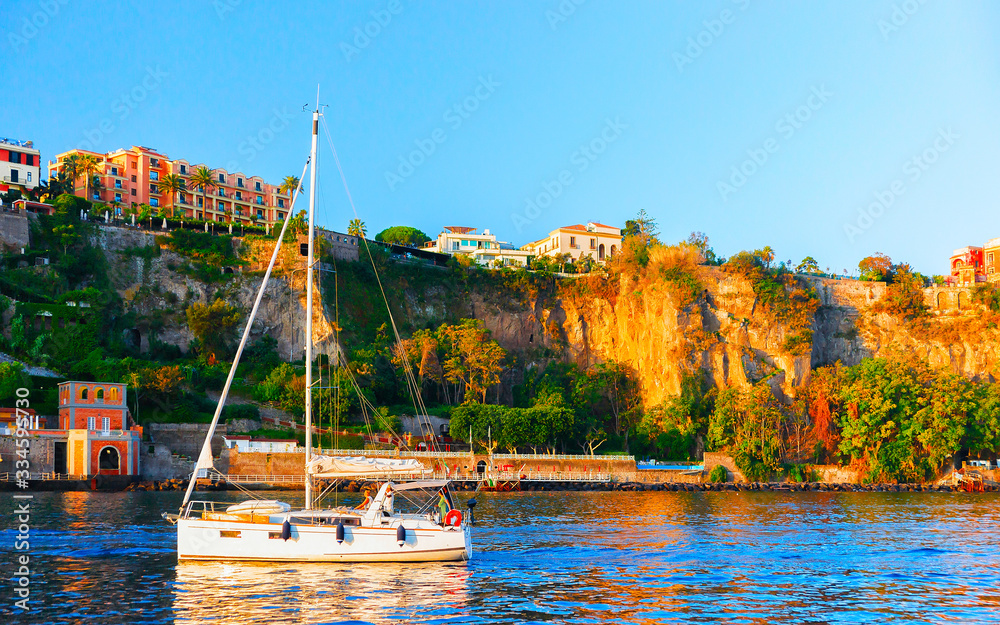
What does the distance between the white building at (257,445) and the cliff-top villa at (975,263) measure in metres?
88.6

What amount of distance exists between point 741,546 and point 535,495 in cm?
3119

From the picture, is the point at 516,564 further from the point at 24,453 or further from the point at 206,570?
the point at 24,453

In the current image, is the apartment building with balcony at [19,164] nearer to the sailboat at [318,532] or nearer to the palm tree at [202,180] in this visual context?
the palm tree at [202,180]

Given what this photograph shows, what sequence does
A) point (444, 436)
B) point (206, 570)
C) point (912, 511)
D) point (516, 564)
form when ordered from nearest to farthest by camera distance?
point (206, 570), point (516, 564), point (912, 511), point (444, 436)

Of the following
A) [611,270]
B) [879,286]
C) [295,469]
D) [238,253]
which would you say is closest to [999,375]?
[879,286]

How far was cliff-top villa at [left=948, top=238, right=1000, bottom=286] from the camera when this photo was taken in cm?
11900

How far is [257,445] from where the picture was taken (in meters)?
72.7

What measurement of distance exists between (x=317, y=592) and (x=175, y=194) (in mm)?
100846

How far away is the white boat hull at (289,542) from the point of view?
91.8 ft

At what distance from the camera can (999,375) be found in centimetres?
9956

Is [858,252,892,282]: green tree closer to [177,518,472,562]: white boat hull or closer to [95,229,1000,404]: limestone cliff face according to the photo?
[95,229,1000,404]: limestone cliff face

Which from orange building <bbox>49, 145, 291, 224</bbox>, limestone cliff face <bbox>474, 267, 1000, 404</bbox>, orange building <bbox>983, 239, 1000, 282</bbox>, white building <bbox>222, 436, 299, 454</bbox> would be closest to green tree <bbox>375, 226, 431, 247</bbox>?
orange building <bbox>49, 145, 291, 224</bbox>

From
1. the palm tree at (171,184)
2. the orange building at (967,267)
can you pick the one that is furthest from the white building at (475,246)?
the orange building at (967,267)

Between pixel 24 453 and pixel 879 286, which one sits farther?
pixel 879 286
